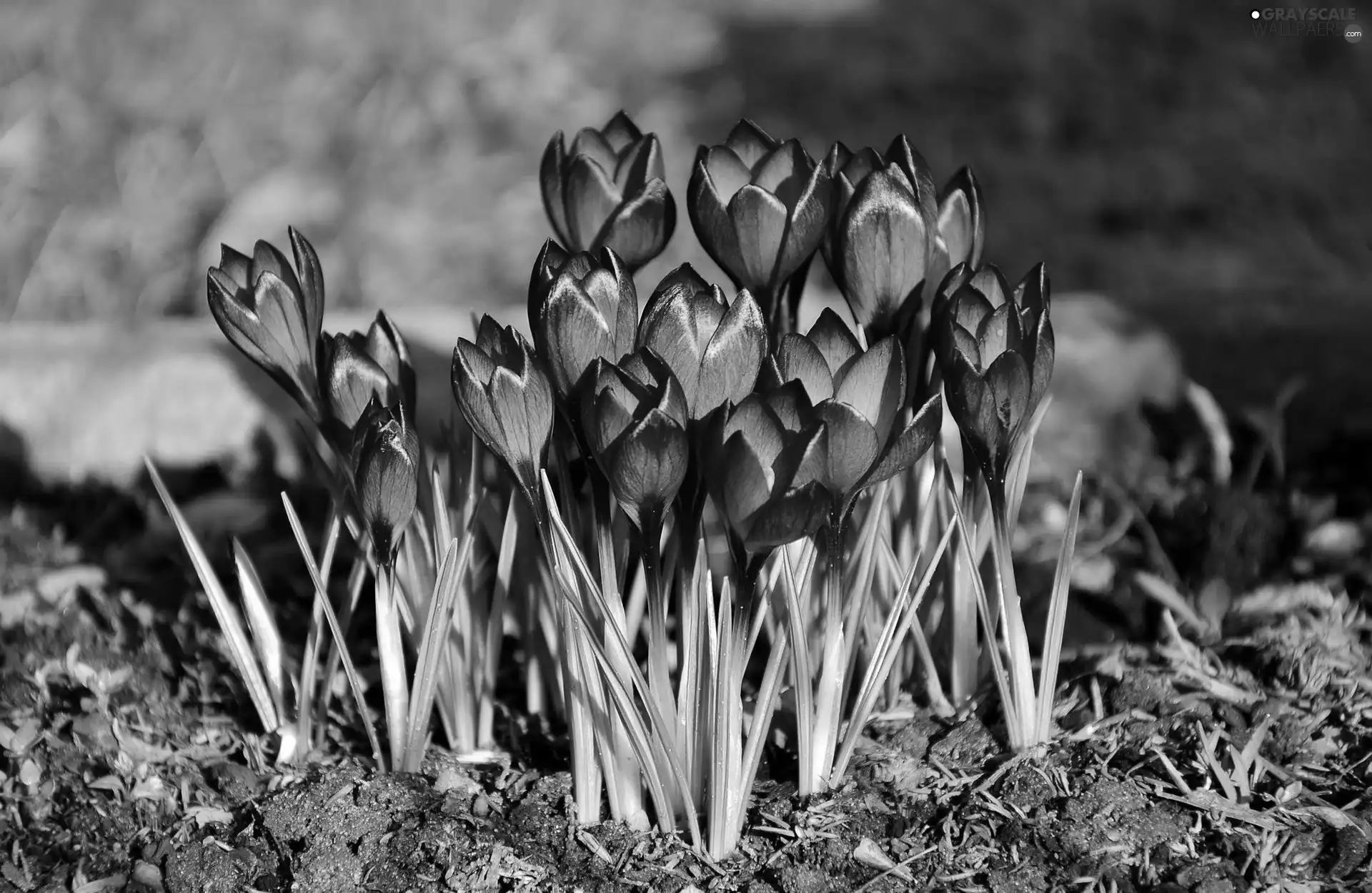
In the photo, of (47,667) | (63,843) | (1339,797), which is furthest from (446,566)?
(1339,797)

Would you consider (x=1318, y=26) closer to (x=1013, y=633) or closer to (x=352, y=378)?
(x=1013, y=633)

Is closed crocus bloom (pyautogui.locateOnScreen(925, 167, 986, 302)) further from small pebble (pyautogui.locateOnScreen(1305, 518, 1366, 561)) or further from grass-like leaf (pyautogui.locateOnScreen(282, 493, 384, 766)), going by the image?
small pebble (pyautogui.locateOnScreen(1305, 518, 1366, 561))

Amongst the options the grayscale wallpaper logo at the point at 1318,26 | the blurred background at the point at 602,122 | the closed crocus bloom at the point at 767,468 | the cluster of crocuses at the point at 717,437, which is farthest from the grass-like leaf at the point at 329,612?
the grayscale wallpaper logo at the point at 1318,26

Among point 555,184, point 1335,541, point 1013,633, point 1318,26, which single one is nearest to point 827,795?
point 1013,633

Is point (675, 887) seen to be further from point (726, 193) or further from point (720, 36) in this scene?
point (720, 36)

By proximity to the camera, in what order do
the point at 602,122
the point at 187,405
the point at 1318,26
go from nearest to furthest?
the point at 187,405, the point at 602,122, the point at 1318,26

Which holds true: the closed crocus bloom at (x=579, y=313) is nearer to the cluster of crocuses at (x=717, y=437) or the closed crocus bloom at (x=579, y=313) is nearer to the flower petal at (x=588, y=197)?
the cluster of crocuses at (x=717, y=437)

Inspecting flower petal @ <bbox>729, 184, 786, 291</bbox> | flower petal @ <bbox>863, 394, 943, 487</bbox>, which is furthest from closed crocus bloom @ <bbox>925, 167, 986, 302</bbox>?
flower petal @ <bbox>863, 394, 943, 487</bbox>
